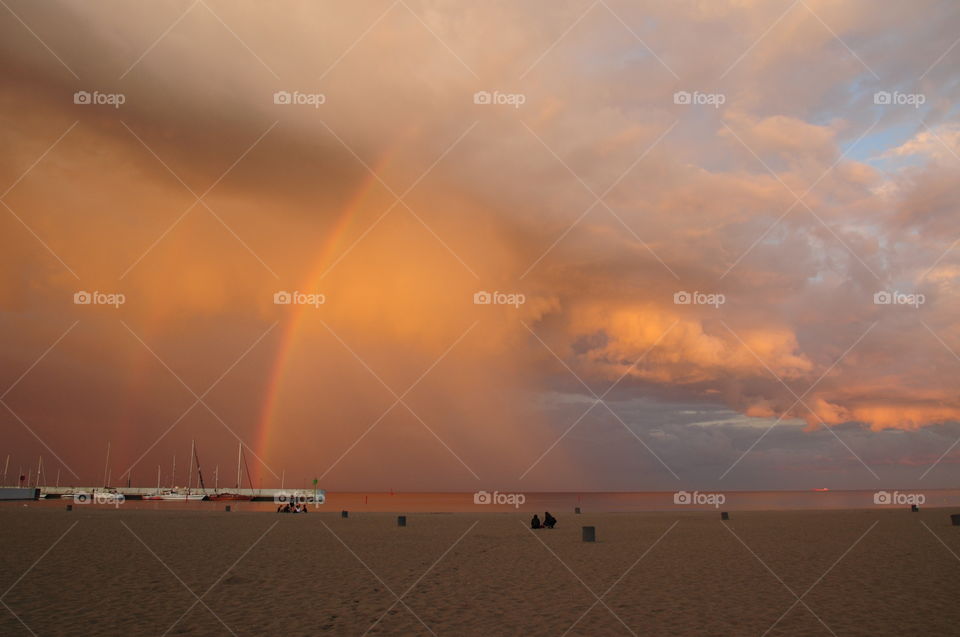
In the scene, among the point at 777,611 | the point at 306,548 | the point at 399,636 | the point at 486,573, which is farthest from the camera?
the point at 306,548

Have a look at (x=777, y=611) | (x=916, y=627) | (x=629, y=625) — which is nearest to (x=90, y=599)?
(x=629, y=625)

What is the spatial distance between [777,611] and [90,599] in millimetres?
14897

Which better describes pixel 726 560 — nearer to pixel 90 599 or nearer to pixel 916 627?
pixel 916 627

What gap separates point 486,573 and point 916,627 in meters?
11.1

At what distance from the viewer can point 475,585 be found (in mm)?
17266

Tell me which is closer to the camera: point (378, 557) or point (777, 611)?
point (777, 611)

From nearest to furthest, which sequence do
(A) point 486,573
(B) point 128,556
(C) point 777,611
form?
1. (C) point 777,611
2. (A) point 486,573
3. (B) point 128,556

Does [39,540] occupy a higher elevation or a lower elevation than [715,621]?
higher

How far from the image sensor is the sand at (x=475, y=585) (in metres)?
12.3

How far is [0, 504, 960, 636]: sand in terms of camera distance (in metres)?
12.3

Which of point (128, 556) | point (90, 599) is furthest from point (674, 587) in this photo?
point (128, 556)

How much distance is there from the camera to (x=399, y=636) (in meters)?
11.4

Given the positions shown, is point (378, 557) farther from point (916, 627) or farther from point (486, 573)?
point (916, 627)

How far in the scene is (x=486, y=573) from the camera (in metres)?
19.6
